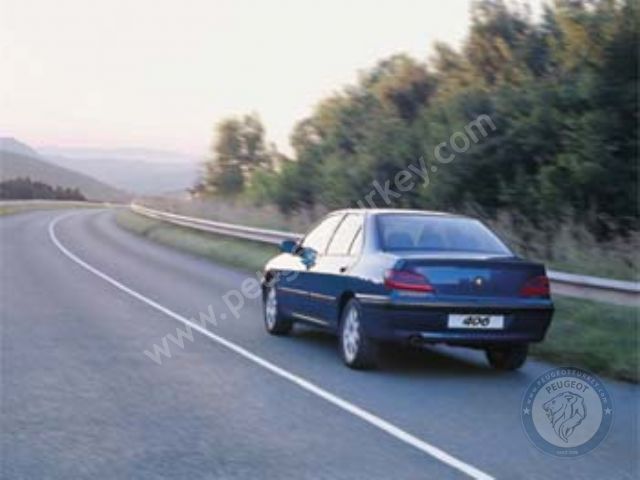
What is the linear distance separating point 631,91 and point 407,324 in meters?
10.4

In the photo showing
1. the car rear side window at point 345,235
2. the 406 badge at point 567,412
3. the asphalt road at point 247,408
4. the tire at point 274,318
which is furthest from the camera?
the tire at point 274,318

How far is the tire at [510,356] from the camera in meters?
10.0

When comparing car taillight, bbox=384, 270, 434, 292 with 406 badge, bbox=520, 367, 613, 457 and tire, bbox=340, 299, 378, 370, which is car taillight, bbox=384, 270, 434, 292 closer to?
tire, bbox=340, 299, 378, 370

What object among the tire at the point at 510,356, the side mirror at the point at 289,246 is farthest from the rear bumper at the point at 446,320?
the side mirror at the point at 289,246

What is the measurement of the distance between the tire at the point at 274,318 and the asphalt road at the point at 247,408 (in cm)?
15

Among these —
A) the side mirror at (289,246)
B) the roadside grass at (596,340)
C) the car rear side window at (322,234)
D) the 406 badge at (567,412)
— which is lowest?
the 406 badge at (567,412)

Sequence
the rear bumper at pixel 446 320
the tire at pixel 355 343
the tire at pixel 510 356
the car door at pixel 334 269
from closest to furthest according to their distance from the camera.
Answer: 1. the rear bumper at pixel 446 320
2. the tire at pixel 355 343
3. the tire at pixel 510 356
4. the car door at pixel 334 269

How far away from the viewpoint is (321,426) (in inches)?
292

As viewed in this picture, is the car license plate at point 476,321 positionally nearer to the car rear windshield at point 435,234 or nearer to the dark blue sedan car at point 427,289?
the dark blue sedan car at point 427,289

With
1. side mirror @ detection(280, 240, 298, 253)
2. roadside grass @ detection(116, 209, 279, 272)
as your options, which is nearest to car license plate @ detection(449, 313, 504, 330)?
side mirror @ detection(280, 240, 298, 253)

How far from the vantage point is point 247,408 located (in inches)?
316

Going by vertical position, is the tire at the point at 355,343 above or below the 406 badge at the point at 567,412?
above

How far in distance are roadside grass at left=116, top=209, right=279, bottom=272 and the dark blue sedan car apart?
11561 millimetres

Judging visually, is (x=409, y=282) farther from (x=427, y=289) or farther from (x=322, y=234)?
(x=322, y=234)
